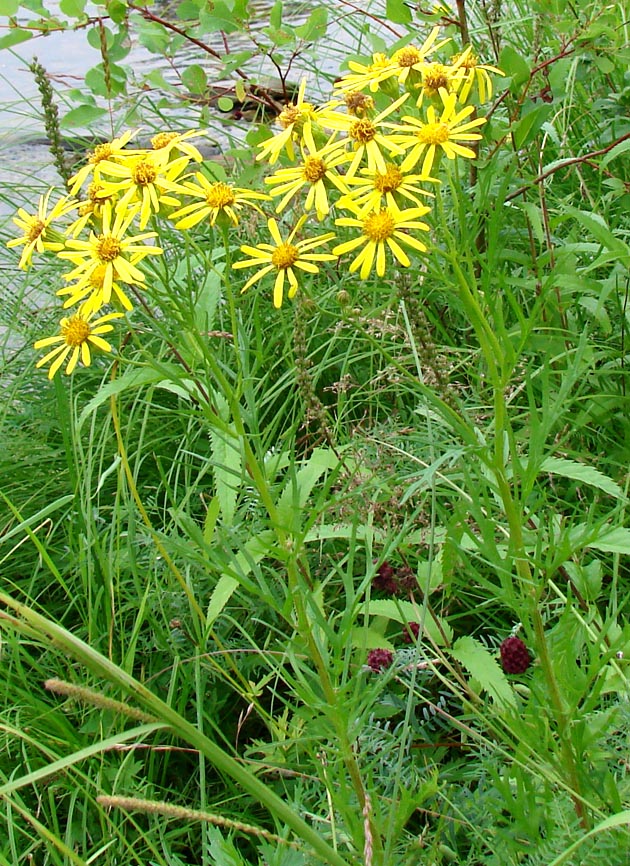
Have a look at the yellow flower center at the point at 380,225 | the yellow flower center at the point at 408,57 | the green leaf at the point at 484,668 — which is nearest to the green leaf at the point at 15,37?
the yellow flower center at the point at 408,57

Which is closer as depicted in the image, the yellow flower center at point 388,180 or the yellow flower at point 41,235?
the yellow flower center at point 388,180

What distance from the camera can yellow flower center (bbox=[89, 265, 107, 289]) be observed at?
130 centimetres

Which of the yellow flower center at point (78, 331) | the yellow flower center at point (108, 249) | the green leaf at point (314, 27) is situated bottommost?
the yellow flower center at point (78, 331)

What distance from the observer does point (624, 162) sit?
2713 millimetres

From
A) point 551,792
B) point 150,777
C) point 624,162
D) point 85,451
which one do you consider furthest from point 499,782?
point 624,162

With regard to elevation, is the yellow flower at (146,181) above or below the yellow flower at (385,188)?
above

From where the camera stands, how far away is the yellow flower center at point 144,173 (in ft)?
4.39

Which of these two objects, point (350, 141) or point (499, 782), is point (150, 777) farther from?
point (350, 141)

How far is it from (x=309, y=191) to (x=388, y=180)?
0.51ft

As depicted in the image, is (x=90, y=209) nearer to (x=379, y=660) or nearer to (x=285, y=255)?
(x=285, y=255)

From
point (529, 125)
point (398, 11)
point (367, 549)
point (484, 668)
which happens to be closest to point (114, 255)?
point (367, 549)

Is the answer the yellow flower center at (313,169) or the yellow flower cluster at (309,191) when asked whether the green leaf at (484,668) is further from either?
the yellow flower center at (313,169)

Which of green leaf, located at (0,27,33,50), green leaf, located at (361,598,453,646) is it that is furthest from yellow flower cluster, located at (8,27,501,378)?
green leaf, located at (0,27,33,50)

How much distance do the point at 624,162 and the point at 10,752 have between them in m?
2.20
